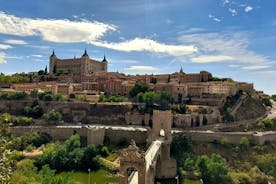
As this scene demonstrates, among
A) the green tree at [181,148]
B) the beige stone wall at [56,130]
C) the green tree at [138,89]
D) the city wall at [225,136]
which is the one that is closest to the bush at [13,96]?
the beige stone wall at [56,130]

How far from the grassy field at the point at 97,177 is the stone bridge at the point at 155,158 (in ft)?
12.4

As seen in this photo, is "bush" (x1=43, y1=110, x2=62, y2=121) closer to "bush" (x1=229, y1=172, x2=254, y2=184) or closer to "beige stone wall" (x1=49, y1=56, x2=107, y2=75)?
"bush" (x1=229, y1=172, x2=254, y2=184)

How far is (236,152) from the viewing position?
34.9 meters

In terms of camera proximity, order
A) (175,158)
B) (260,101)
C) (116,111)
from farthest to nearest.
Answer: (260,101), (116,111), (175,158)

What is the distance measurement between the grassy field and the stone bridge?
148 inches

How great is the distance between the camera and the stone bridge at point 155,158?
16969mm

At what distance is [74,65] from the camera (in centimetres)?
7462

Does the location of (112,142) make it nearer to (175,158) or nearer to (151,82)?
(175,158)

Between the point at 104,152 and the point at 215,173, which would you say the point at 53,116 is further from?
the point at 215,173

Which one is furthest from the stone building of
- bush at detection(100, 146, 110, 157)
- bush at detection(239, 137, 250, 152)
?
bush at detection(239, 137, 250, 152)

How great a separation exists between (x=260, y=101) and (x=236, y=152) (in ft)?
63.5

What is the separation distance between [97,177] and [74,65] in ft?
158

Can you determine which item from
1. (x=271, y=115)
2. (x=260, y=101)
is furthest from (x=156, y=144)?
(x=260, y=101)

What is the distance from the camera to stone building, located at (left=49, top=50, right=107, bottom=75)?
73.2 meters
